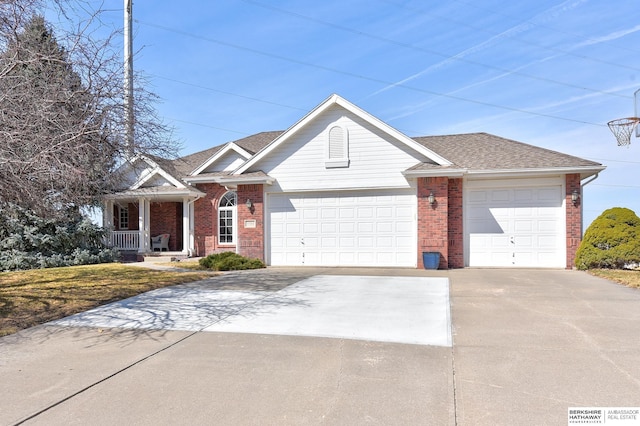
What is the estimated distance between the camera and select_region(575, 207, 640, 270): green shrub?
11.9 metres

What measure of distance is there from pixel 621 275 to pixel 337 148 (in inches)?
363

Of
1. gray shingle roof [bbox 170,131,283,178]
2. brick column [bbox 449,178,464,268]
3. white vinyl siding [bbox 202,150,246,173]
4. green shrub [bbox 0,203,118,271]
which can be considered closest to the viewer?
brick column [bbox 449,178,464,268]

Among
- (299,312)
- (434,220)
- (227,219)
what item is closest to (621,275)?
(434,220)

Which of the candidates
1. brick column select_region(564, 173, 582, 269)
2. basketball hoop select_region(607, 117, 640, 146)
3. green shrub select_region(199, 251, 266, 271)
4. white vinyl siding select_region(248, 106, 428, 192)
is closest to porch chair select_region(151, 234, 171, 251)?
green shrub select_region(199, 251, 266, 271)

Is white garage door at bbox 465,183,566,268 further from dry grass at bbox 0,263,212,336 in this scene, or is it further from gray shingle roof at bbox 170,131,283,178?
gray shingle roof at bbox 170,131,283,178

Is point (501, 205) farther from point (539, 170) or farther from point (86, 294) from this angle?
point (86, 294)

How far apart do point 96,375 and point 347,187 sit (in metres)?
10.7

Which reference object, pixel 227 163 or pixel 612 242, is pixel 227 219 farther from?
pixel 612 242

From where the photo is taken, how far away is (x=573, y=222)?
42.3 ft

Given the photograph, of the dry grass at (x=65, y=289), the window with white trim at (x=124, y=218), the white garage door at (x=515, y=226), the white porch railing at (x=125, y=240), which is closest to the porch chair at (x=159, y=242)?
the white porch railing at (x=125, y=240)

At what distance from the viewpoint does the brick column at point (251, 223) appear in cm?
1477

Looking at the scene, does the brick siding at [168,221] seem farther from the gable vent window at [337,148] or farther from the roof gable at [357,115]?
the gable vent window at [337,148]

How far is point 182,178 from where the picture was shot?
1825 centimetres

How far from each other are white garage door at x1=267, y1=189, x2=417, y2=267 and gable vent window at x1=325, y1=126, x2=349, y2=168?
1.08 metres
